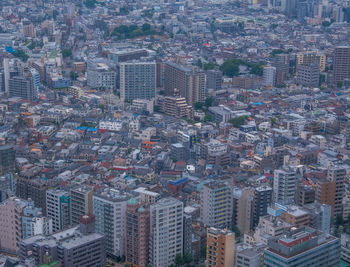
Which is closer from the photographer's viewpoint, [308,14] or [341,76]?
[341,76]

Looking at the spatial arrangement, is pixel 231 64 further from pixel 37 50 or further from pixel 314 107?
pixel 37 50

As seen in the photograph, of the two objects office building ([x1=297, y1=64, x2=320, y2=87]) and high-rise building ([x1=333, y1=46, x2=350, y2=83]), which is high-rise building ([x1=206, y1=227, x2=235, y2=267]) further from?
high-rise building ([x1=333, y1=46, x2=350, y2=83])

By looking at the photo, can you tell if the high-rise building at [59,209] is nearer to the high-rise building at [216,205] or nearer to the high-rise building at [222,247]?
the high-rise building at [216,205]

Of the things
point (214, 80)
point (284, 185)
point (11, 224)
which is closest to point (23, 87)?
point (214, 80)

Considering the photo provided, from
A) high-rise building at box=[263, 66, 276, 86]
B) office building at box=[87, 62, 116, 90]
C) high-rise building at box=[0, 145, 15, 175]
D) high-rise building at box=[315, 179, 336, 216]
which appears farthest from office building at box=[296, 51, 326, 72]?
high-rise building at box=[0, 145, 15, 175]

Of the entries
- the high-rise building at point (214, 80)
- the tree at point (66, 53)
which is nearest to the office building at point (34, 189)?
the high-rise building at point (214, 80)

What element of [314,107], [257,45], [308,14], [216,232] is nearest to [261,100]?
[314,107]
